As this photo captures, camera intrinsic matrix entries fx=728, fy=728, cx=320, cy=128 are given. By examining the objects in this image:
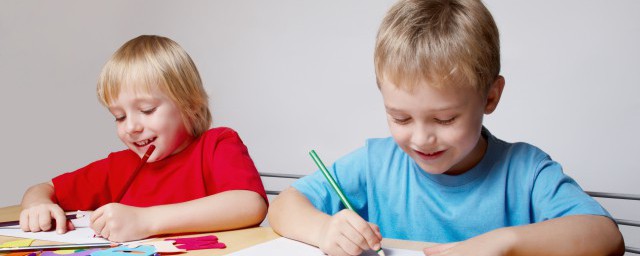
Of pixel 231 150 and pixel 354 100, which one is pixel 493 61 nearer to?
pixel 231 150

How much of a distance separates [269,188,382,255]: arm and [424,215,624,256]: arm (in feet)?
0.24

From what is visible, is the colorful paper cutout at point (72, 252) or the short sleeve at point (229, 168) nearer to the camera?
the colorful paper cutout at point (72, 252)

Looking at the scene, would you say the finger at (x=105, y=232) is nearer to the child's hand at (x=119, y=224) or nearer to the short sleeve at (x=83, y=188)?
the child's hand at (x=119, y=224)

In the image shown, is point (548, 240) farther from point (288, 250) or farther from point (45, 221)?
point (45, 221)

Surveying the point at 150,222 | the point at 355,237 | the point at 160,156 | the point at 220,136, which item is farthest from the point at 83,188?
the point at 355,237

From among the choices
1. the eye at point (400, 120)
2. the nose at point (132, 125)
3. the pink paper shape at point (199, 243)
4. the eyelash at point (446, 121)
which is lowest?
the pink paper shape at point (199, 243)

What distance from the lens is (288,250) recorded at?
34.9 inches

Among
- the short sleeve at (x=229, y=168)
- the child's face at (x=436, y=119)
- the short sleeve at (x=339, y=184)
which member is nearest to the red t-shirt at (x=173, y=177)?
the short sleeve at (x=229, y=168)

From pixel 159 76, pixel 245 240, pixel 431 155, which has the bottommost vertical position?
pixel 245 240

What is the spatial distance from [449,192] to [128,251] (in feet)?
1.45

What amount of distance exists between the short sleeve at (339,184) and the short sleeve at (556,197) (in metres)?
0.26

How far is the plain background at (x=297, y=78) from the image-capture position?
59.2 inches

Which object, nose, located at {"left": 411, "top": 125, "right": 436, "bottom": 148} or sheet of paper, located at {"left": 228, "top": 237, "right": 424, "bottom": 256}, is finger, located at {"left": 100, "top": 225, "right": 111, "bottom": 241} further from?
nose, located at {"left": 411, "top": 125, "right": 436, "bottom": 148}

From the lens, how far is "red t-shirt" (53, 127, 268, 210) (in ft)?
3.90
